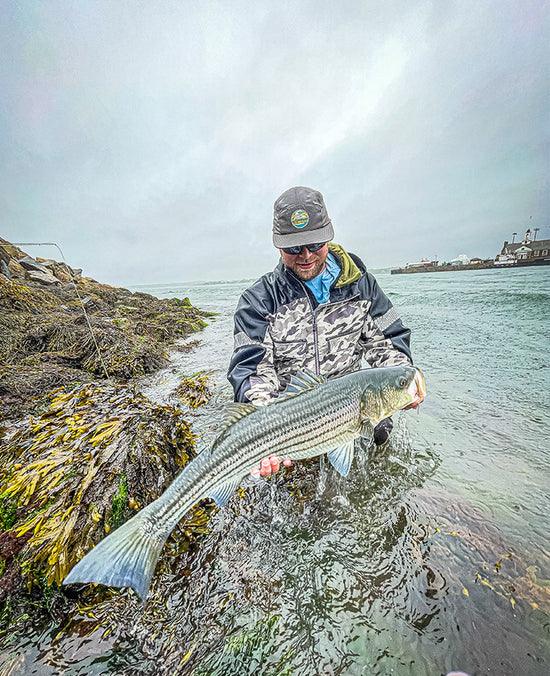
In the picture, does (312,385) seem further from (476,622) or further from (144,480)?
(476,622)

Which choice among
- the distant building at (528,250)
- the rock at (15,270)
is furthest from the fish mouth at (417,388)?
the distant building at (528,250)

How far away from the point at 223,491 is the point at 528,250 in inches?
3626

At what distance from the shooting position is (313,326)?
4.12m

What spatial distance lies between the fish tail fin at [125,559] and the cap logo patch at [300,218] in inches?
130

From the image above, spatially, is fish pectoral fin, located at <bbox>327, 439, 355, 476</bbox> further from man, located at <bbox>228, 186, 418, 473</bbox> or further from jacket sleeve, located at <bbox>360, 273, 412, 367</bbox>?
jacket sleeve, located at <bbox>360, 273, 412, 367</bbox>

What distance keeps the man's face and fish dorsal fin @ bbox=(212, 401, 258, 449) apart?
2.08 meters

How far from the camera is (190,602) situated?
257 centimetres

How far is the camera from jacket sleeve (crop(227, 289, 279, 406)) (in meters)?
3.68

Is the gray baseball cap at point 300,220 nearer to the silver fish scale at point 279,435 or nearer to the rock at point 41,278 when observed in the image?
the silver fish scale at point 279,435

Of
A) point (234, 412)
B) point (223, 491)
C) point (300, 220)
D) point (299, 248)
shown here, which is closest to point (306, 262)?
point (299, 248)

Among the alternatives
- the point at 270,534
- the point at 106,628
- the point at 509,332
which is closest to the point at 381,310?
the point at 270,534

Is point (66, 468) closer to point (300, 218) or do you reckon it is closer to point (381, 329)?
point (300, 218)

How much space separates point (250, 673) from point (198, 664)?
0.41 m

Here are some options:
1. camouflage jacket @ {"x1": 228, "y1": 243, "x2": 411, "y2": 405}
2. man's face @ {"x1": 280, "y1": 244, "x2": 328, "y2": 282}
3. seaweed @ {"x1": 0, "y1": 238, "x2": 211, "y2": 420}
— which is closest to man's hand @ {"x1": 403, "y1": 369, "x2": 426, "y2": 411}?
camouflage jacket @ {"x1": 228, "y1": 243, "x2": 411, "y2": 405}
